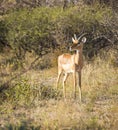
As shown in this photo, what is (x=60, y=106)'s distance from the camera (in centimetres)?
853

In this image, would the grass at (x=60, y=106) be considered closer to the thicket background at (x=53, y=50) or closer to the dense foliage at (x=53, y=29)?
the thicket background at (x=53, y=50)

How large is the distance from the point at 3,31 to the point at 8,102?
248 inches

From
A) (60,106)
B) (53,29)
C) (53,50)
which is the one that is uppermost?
(53,29)

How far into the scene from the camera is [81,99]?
9.19m

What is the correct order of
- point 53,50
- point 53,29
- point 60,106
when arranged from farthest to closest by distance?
1. point 53,50
2. point 53,29
3. point 60,106

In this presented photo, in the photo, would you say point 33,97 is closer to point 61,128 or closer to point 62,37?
point 61,128

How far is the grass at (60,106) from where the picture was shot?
7.33 metres

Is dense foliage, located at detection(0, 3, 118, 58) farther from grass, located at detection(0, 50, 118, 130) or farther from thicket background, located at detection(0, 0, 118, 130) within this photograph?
grass, located at detection(0, 50, 118, 130)

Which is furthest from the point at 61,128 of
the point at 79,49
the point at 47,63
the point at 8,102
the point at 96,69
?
the point at 47,63

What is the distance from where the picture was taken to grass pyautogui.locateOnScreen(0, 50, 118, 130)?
7.33m

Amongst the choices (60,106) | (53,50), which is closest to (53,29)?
(53,50)

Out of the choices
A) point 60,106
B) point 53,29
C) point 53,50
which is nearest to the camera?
point 60,106

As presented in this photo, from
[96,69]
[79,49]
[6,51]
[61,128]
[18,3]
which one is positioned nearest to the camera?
[61,128]

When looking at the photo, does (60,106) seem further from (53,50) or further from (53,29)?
(53,50)
